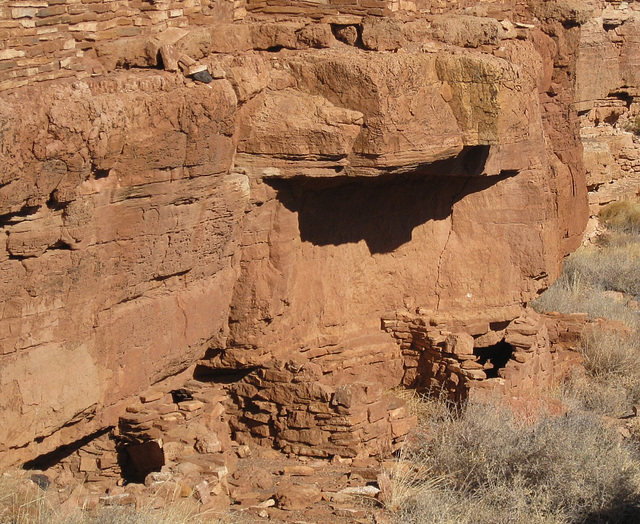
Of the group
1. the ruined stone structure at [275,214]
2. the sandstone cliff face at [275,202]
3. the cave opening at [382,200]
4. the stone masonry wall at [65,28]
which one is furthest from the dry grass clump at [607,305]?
the stone masonry wall at [65,28]

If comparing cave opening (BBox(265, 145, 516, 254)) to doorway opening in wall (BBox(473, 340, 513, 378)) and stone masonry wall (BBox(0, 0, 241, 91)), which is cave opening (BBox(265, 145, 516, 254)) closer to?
doorway opening in wall (BBox(473, 340, 513, 378))

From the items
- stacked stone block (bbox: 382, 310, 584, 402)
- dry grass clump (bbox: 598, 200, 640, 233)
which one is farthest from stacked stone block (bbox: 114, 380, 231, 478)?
dry grass clump (bbox: 598, 200, 640, 233)

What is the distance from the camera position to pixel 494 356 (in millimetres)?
10312

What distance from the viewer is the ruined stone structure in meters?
6.39

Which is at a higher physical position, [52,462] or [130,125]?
[130,125]

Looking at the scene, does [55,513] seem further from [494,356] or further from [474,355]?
[494,356]

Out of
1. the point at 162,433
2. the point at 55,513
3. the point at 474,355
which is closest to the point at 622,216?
the point at 474,355

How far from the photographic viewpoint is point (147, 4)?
705 cm

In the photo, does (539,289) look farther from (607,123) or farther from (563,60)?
(607,123)

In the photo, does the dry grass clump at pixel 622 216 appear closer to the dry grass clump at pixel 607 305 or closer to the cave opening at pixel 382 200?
the dry grass clump at pixel 607 305

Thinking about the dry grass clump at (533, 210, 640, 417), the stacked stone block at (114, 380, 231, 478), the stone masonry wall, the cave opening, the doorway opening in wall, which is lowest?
the dry grass clump at (533, 210, 640, 417)

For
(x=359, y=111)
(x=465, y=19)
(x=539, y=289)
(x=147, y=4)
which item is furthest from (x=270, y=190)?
(x=539, y=289)

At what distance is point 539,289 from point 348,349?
185 cm

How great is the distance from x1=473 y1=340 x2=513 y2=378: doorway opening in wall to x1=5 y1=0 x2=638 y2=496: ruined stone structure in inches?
0.9
